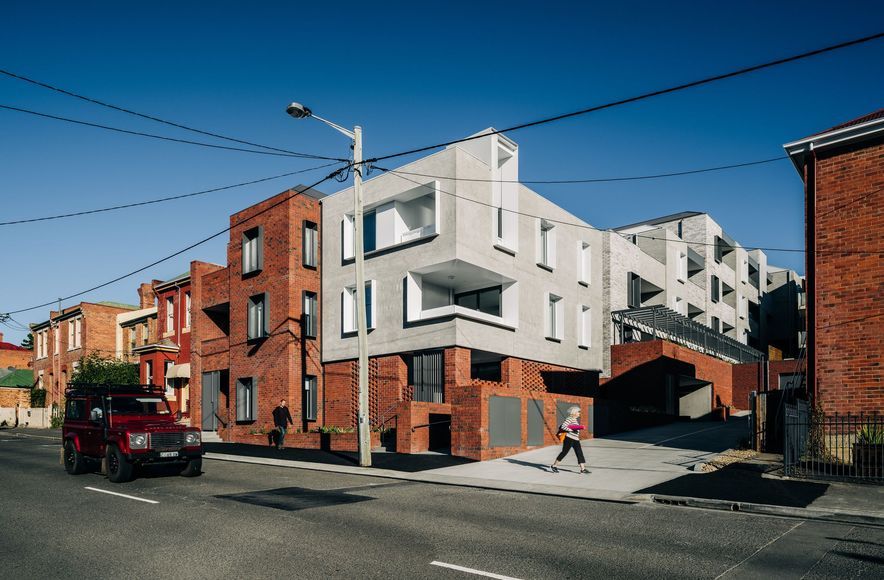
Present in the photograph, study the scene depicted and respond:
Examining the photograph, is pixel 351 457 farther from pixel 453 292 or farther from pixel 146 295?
pixel 146 295

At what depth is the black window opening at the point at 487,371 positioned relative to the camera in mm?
27969

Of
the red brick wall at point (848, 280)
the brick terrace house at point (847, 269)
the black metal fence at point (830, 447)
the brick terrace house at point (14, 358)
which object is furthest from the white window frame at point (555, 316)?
the brick terrace house at point (14, 358)

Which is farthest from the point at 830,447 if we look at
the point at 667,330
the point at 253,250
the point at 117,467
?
the point at 253,250

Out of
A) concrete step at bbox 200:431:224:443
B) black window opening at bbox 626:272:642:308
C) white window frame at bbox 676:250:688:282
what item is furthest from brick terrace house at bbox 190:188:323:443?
white window frame at bbox 676:250:688:282

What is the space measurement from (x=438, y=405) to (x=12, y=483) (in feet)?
39.2

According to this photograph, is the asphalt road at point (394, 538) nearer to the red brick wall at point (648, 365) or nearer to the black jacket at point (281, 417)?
the black jacket at point (281, 417)

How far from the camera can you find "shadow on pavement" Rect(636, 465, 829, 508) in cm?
1215

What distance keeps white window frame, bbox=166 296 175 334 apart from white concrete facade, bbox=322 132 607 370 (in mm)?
13944

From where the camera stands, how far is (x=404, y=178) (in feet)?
84.3

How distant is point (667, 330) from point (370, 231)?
16768 millimetres

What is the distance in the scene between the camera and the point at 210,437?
3186cm

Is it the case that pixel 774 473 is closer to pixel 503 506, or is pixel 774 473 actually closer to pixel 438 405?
pixel 503 506

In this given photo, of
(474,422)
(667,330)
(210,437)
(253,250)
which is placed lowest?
(210,437)

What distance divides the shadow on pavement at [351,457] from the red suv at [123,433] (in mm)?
4926
